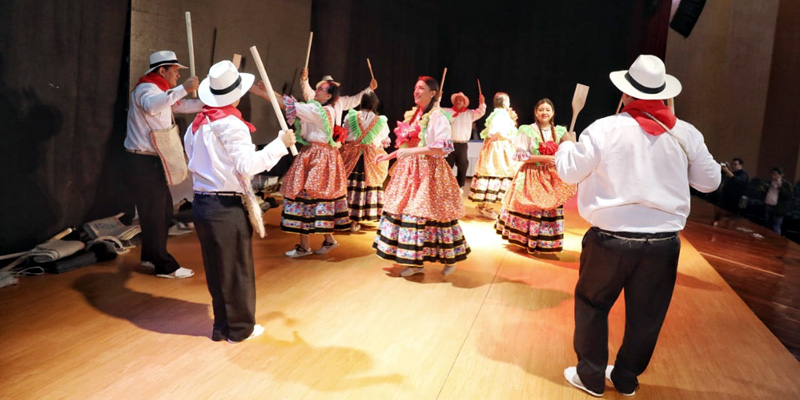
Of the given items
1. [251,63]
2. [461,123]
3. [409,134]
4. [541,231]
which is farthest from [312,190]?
Result: [461,123]

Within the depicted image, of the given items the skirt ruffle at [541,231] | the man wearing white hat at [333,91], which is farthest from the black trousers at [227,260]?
the skirt ruffle at [541,231]

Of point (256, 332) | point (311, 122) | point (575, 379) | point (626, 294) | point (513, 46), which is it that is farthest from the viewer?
point (513, 46)

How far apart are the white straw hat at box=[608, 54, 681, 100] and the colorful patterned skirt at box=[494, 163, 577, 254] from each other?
7.52 ft

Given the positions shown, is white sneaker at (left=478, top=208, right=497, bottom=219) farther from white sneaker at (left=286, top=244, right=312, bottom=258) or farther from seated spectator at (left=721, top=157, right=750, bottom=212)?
seated spectator at (left=721, top=157, right=750, bottom=212)

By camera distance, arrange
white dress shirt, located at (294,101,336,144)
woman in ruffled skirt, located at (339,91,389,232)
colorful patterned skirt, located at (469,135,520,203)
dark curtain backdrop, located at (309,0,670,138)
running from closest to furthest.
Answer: white dress shirt, located at (294,101,336,144)
woman in ruffled skirt, located at (339,91,389,232)
colorful patterned skirt, located at (469,135,520,203)
dark curtain backdrop, located at (309,0,670,138)

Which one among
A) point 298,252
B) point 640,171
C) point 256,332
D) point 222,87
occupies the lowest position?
point 256,332

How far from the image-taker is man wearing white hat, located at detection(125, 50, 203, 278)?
12.1ft

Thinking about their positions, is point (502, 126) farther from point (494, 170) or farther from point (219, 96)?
point (219, 96)

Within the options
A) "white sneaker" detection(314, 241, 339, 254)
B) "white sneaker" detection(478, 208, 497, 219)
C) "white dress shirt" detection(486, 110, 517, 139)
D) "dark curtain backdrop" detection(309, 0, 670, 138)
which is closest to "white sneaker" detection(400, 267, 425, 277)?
"white sneaker" detection(314, 241, 339, 254)

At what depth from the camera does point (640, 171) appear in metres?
2.16

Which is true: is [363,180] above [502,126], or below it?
below

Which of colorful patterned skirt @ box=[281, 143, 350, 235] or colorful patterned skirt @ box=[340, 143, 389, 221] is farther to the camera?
colorful patterned skirt @ box=[340, 143, 389, 221]

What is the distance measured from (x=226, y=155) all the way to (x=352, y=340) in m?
1.18

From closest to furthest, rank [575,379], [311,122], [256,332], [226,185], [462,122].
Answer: [575,379] < [226,185] < [256,332] < [311,122] < [462,122]
